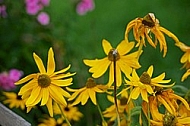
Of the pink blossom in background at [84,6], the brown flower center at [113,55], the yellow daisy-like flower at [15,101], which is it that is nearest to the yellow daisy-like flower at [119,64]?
the brown flower center at [113,55]

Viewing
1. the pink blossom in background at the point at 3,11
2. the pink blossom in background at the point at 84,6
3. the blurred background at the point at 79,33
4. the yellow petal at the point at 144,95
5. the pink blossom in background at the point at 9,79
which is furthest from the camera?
the pink blossom in background at the point at 84,6

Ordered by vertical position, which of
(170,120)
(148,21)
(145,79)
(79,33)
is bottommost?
(170,120)

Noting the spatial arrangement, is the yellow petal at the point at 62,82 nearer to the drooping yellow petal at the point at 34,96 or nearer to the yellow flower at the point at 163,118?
the drooping yellow petal at the point at 34,96

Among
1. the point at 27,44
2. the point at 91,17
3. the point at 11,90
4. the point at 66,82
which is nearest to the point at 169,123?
the point at 66,82

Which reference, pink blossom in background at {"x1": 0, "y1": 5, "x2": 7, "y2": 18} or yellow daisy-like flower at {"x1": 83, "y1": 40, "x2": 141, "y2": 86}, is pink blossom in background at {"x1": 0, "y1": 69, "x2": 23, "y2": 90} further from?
yellow daisy-like flower at {"x1": 83, "y1": 40, "x2": 141, "y2": 86}

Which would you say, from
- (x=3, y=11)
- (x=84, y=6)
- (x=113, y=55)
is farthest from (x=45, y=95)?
(x=84, y=6)

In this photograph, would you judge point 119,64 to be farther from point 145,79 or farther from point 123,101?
point 123,101

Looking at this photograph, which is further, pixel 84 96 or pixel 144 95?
pixel 84 96
